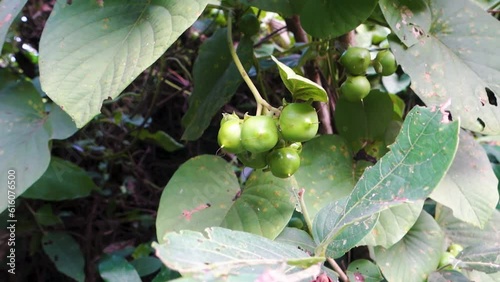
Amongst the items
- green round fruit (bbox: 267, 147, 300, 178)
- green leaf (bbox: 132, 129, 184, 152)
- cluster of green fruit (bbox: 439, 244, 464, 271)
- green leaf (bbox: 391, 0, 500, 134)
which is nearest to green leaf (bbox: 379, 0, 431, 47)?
green leaf (bbox: 391, 0, 500, 134)

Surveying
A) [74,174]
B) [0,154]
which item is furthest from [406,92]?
[0,154]

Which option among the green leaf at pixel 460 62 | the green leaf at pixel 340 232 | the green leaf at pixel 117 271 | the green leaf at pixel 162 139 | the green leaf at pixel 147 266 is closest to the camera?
the green leaf at pixel 340 232

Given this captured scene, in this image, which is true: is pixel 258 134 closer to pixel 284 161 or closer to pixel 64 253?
pixel 284 161

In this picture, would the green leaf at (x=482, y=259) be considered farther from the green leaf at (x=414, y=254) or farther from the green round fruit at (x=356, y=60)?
the green round fruit at (x=356, y=60)

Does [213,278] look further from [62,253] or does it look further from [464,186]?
[62,253]

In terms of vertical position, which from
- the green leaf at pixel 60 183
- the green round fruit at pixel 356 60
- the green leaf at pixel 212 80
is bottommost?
the green leaf at pixel 60 183

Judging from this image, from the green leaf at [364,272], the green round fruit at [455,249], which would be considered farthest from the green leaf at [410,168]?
the green round fruit at [455,249]

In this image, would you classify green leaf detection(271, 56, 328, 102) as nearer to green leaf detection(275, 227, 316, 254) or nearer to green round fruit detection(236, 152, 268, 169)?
green round fruit detection(236, 152, 268, 169)
